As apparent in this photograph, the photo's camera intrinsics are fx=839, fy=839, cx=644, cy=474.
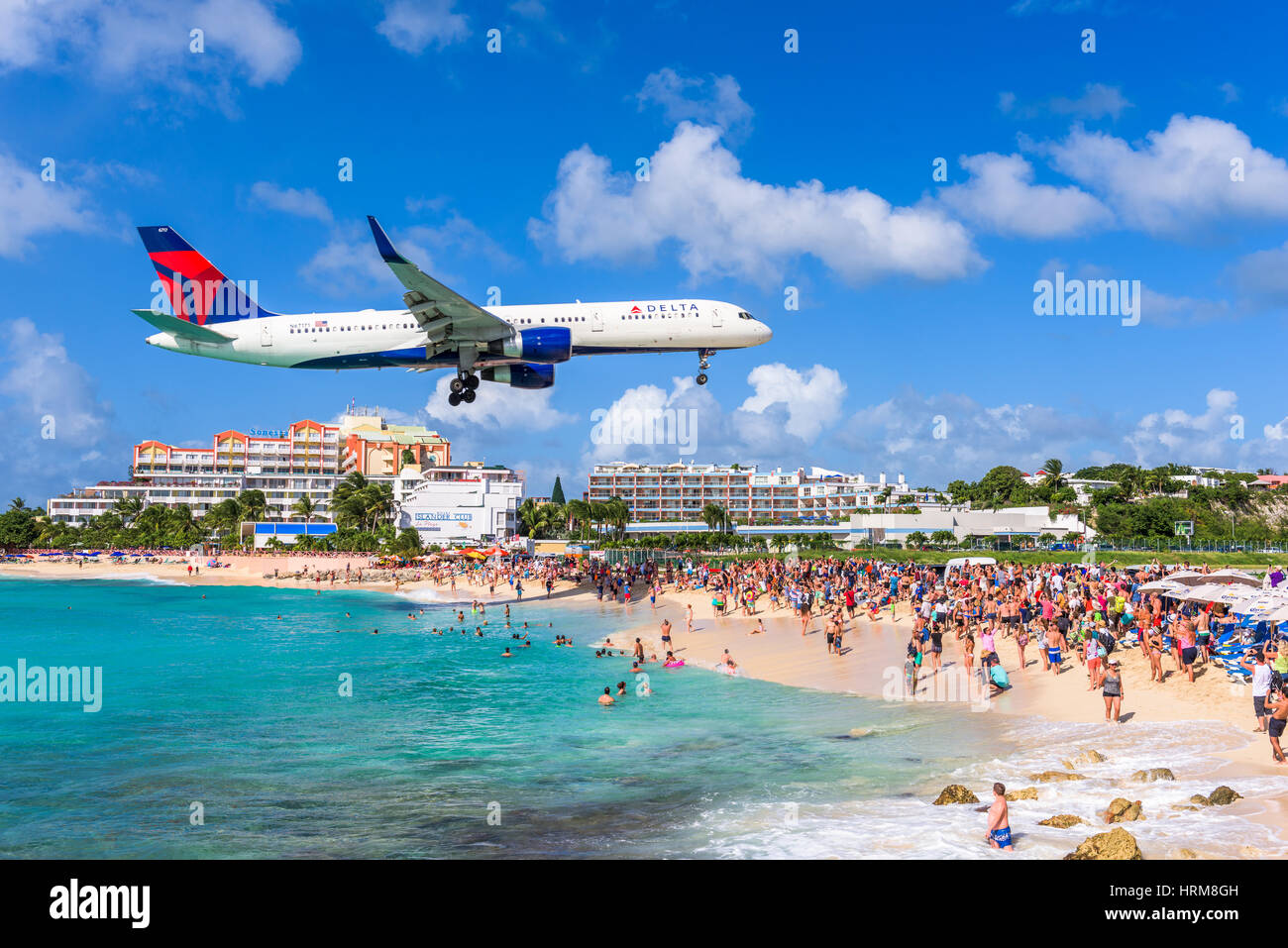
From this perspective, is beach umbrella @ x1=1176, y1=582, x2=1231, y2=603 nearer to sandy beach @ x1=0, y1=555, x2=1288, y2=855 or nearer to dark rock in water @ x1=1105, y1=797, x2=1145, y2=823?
sandy beach @ x1=0, y1=555, x2=1288, y2=855

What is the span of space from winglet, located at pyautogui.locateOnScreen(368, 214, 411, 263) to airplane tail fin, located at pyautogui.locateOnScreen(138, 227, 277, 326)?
819cm

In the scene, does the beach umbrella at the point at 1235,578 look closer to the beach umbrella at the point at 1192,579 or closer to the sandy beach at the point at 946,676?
the beach umbrella at the point at 1192,579

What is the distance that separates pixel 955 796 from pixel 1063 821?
1797 mm

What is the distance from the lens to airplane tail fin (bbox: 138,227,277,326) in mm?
31578

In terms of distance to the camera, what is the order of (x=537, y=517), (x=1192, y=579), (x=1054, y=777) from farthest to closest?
(x=537, y=517) < (x=1192, y=579) < (x=1054, y=777)

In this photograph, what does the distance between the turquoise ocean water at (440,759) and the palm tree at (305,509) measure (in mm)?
80842

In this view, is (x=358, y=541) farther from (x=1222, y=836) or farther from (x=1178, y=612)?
(x=1222, y=836)

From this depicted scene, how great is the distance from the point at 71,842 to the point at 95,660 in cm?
2525

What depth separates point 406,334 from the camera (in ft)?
99.7

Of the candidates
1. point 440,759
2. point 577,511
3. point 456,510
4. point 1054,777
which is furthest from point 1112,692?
point 577,511

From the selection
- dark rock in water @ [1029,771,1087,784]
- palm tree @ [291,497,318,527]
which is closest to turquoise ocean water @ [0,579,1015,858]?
dark rock in water @ [1029,771,1087,784]

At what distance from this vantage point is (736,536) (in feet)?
343

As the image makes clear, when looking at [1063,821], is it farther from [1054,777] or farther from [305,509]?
[305,509]
